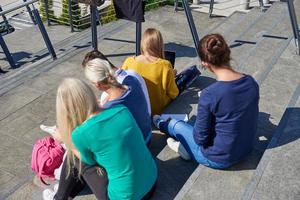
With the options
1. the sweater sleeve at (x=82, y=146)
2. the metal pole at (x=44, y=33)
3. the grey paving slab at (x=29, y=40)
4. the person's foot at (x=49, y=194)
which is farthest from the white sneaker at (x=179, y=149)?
the grey paving slab at (x=29, y=40)

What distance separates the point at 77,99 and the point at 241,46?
412 centimetres

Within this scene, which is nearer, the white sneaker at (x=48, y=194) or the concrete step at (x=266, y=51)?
the white sneaker at (x=48, y=194)

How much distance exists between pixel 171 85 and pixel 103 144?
1860 mm

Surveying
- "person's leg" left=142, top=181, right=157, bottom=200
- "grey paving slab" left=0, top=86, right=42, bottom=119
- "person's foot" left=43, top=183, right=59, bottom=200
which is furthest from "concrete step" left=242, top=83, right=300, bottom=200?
"grey paving slab" left=0, top=86, right=42, bottom=119

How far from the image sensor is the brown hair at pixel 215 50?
3158 mm

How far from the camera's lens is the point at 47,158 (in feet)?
13.1

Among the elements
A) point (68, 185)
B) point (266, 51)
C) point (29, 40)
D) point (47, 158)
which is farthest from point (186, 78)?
point (29, 40)

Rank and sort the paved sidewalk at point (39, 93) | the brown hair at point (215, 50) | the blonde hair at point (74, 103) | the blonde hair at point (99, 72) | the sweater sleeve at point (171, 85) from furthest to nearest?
the paved sidewalk at point (39, 93) < the sweater sleeve at point (171, 85) < the blonde hair at point (99, 72) < the brown hair at point (215, 50) < the blonde hair at point (74, 103)

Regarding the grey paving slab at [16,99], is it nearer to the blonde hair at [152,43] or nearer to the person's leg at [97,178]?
the blonde hair at [152,43]

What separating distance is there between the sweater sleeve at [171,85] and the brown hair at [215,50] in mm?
1239

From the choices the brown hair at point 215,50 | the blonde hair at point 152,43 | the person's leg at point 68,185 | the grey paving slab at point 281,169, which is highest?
the brown hair at point 215,50

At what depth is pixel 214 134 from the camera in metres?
3.36

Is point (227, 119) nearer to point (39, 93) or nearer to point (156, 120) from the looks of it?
point (156, 120)

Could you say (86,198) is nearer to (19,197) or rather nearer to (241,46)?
(19,197)
